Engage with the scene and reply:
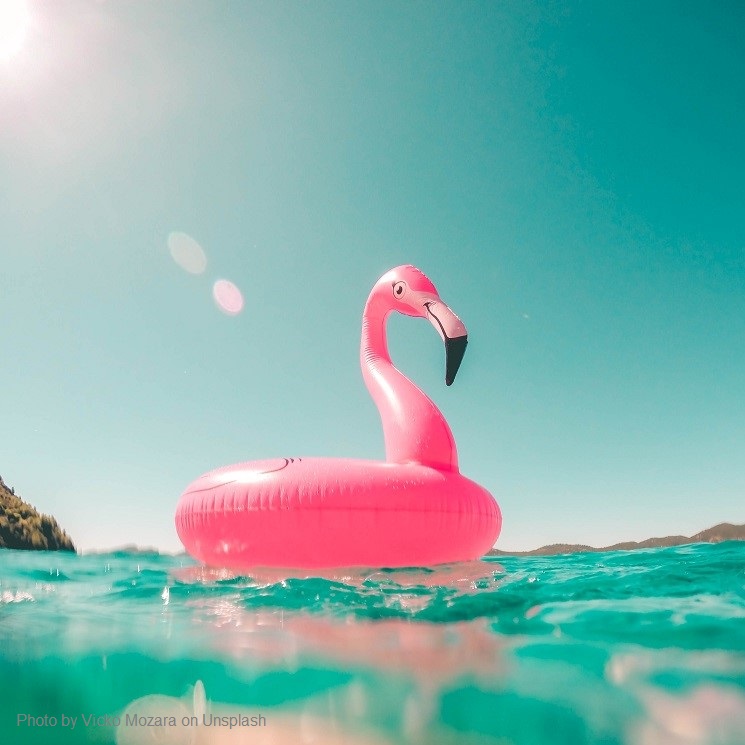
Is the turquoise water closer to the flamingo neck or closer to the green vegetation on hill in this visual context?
the flamingo neck

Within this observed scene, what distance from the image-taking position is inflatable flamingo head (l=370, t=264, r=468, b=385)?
17.5 ft

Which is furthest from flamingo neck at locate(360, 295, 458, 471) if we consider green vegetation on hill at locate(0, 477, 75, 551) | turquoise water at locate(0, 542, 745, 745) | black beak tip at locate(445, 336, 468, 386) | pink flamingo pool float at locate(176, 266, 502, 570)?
green vegetation on hill at locate(0, 477, 75, 551)

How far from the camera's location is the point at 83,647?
264 cm

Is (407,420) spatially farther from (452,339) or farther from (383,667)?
(383,667)

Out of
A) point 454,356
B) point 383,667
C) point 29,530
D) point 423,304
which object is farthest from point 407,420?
point 29,530

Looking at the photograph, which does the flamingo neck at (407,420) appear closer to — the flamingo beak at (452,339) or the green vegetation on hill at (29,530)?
the flamingo beak at (452,339)

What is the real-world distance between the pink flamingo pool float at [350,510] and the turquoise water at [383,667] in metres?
0.62

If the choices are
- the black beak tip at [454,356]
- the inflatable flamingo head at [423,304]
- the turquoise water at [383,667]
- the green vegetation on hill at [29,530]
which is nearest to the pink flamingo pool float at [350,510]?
the black beak tip at [454,356]

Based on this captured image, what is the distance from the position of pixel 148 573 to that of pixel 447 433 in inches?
136

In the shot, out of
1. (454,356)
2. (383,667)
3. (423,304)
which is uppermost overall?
(423,304)

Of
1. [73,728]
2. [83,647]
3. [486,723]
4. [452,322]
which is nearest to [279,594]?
[83,647]

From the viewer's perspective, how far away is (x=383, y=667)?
230cm

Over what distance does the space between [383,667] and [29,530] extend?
9.87 m

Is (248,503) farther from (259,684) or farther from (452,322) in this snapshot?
(452,322)
